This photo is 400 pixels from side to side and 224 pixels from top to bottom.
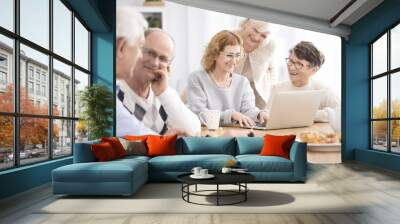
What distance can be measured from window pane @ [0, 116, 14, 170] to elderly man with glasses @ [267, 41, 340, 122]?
6.36 m

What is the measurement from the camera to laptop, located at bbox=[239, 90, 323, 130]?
977 centimetres

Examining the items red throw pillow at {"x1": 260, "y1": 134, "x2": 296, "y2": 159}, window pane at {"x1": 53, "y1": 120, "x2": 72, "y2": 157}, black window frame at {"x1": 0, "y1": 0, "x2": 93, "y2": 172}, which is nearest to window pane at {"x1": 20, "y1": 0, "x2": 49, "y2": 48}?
black window frame at {"x1": 0, "y1": 0, "x2": 93, "y2": 172}

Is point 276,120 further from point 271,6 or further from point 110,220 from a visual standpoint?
point 110,220

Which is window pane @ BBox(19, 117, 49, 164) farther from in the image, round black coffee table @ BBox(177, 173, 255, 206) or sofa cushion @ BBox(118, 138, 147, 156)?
round black coffee table @ BBox(177, 173, 255, 206)

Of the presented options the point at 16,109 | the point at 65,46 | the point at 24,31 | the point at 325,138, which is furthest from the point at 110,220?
the point at 325,138

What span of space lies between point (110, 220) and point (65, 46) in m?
4.47

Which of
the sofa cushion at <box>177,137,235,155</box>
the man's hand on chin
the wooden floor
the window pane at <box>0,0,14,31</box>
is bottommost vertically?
the wooden floor

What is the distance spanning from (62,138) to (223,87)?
14.1 feet

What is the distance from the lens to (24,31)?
5.57 metres

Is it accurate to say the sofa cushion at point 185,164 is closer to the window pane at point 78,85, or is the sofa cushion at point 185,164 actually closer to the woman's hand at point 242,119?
the window pane at point 78,85

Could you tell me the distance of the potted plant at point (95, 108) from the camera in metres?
7.82

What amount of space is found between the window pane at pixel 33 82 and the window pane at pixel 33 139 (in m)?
0.16

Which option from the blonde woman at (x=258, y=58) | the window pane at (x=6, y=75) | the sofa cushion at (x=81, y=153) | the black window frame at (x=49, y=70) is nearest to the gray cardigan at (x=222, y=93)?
the blonde woman at (x=258, y=58)

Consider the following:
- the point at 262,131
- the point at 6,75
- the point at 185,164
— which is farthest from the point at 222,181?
the point at 262,131
